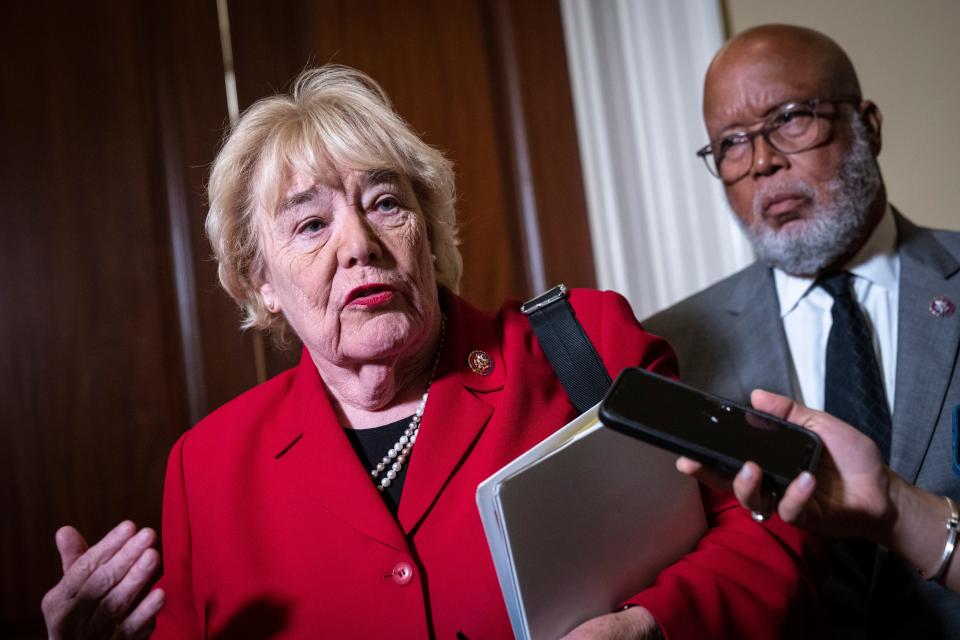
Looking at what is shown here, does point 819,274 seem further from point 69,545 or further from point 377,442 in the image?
point 69,545

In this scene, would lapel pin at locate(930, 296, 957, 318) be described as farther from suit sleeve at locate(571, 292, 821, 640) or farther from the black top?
the black top

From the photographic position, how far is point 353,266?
5.04 feet

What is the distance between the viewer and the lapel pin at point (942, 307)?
1.83 meters

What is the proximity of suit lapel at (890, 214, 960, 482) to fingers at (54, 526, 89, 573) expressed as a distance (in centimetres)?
158

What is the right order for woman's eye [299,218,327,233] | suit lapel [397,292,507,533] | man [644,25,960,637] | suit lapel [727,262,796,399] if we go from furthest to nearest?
suit lapel [727,262,796,399], man [644,25,960,637], woman's eye [299,218,327,233], suit lapel [397,292,507,533]

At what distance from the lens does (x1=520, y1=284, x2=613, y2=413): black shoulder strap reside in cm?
150

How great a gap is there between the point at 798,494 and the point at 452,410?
25.9 inches

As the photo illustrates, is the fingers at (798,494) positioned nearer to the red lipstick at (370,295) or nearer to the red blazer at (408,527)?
the red blazer at (408,527)

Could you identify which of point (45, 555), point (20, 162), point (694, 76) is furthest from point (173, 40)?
point (694, 76)

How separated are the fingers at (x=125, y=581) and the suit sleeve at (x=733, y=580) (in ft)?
2.58

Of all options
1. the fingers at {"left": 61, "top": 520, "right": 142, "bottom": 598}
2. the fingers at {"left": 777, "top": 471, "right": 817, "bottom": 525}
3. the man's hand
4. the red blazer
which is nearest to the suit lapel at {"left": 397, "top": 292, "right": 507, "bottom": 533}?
the red blazer

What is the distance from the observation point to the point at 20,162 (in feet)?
6.73

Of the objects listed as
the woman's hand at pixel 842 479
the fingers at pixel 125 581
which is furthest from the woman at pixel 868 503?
the fingers at pixel 125 581

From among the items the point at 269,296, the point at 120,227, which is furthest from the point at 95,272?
the point at 269,296
